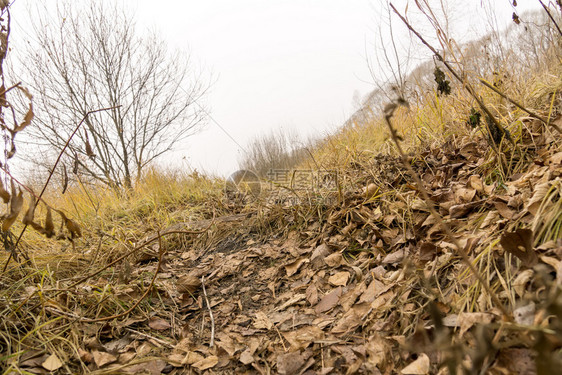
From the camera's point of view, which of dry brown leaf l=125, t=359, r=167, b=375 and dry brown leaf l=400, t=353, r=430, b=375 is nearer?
dry brown leaf l=400, t=353, r=430, b=375

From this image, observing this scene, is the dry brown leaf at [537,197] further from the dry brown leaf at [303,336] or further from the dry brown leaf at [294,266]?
the dry brown leaf at [294,266]

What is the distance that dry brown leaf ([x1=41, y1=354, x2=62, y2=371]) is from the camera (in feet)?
3.68

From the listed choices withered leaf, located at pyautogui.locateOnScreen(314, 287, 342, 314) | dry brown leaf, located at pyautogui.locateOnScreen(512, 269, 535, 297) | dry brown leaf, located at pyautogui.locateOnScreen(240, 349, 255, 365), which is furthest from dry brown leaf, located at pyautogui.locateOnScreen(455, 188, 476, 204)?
dry brown leaf, located at pyautogui.locateOnScreen(240, 349, 255, 365)

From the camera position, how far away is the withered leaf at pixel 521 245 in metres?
0.92

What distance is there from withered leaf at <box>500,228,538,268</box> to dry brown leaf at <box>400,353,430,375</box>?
0.42m

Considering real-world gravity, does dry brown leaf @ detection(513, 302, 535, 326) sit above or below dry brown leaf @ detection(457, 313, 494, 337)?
above

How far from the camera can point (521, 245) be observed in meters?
0.95

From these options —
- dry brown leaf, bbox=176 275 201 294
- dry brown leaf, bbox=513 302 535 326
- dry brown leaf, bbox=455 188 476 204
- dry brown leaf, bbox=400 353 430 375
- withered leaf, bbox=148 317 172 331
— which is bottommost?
dry brown leaf, bbox=400 353 430 375

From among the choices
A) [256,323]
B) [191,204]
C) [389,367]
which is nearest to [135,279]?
[256,323]

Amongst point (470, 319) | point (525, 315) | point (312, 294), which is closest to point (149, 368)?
point (312, 294)

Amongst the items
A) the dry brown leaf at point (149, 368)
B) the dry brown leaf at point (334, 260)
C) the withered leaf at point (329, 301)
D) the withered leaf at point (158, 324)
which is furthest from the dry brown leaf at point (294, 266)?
the dry brown leaf at point (149, 368)

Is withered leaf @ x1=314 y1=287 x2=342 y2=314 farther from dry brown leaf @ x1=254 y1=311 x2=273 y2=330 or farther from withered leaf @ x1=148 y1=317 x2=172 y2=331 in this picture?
withered leaf @ x1=148 y1=317 x2=172 y2=331

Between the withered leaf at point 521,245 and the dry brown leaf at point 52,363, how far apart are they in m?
1.60

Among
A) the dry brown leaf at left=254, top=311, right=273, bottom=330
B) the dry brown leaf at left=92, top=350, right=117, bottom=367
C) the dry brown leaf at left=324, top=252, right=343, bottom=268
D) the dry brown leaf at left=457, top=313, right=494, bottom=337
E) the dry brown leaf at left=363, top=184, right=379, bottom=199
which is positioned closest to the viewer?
the dry brown leaf at left=457, top=313, right=494, bottom=337
